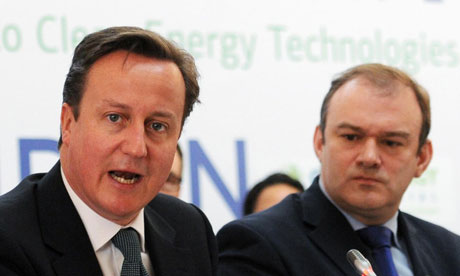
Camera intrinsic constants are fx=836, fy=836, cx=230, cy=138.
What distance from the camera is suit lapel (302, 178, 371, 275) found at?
298 centimetres

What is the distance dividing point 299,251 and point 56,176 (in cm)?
98

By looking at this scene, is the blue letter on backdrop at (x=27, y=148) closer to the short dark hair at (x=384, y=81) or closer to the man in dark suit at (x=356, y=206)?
the man in dark suit at (x=356, y=206)

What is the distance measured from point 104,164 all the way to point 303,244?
104cm

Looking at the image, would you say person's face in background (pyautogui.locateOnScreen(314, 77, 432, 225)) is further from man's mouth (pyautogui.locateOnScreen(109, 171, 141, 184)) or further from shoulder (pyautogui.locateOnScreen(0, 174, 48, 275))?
shoulder (pyautogui.locateOnScreen(0, 174, 48, 275))

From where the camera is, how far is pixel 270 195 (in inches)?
175

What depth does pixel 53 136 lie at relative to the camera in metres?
4.00

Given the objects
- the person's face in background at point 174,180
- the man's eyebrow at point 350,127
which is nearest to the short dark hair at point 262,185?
the person's face in background at point 174,180

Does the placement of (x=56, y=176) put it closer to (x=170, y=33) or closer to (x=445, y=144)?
(x=170, y=33)

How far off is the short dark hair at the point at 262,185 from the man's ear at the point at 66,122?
221cm

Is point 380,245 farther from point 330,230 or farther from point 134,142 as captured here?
point 134,142

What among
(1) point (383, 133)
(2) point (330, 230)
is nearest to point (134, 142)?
(2) point (330, 230)

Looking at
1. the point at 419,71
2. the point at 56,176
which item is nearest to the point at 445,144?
the point at 419,71

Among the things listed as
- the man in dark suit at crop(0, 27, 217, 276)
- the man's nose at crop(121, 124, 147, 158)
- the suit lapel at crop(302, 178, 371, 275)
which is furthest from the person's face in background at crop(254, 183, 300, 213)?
the man's nose at crop(121, 124, 147, 158)

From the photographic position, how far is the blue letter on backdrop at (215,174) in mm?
4387
